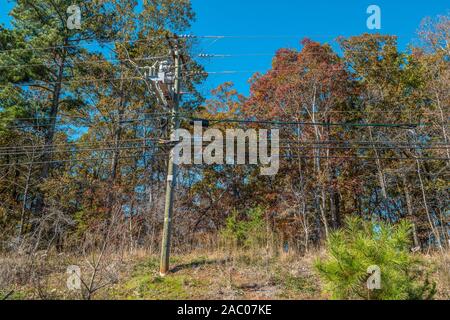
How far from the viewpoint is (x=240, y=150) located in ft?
64.6

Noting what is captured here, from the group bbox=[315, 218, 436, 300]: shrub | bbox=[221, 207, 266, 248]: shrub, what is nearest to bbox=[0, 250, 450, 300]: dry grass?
bbox=[221, 207, 266, 248]: shrub

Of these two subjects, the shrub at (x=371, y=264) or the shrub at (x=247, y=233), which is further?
the shrub at (x=247, y=233)

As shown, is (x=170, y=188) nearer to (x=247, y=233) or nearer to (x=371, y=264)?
(x=247, y=233)

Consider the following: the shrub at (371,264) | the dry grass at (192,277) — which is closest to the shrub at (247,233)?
the dry grass at (192,277)

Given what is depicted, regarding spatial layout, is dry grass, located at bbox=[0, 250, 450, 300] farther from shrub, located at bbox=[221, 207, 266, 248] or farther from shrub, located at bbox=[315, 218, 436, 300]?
shrub, located at bbox=[315, 218, 436, 300]

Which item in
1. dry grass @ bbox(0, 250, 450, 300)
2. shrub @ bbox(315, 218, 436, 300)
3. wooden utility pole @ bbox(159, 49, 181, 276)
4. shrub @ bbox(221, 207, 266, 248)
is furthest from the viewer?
shrub @ bbox(221, 207, 266, 248)

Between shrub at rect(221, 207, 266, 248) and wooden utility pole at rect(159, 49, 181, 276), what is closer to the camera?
wooden utility pole at rect(159, 49, 181, 276)

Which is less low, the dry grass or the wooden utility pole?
the wooden utility pole

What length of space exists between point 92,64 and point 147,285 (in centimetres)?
1524

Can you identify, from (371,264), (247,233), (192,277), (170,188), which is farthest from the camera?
(247,233)

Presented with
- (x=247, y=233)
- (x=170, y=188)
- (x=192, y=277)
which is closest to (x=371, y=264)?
(x=192, y=277)

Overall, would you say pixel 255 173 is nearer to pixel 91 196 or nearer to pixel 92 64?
pixel 91 196

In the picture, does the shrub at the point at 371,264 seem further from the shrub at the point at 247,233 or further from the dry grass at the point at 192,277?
the shrub at the point at 247,233

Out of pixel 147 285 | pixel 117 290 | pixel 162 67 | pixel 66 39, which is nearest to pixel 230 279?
pixel 147 285
